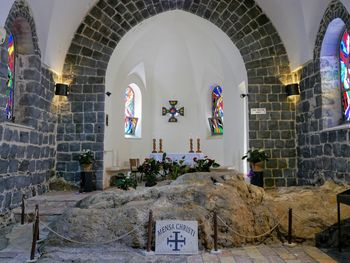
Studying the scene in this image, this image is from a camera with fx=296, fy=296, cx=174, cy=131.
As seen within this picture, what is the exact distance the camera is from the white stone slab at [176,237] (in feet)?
10.7

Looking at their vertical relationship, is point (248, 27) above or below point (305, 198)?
above

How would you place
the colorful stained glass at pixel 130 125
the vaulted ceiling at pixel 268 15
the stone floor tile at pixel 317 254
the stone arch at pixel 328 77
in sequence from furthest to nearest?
the colorful stained glass at pixel 130 125
the vaulted ceiling at pixel 268 15
the stone arch at pixel 328 77
the stone floor tile at pixel 317 254

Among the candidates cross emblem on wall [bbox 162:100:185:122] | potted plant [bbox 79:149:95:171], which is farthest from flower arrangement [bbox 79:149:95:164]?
cross emblem on wall [bbox 162:100:185:122]

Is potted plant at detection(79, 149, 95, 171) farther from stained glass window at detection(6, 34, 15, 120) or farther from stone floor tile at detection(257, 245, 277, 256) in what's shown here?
stone floor tile at detection(257, 245, 277, 256)

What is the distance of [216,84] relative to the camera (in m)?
10.5

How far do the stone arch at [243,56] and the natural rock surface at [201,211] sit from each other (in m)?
2.73

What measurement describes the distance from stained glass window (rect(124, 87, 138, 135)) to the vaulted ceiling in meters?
3.56

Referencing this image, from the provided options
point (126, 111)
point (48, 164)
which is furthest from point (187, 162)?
point (48, 164)

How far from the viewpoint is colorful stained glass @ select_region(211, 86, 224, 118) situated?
10398 millimetres

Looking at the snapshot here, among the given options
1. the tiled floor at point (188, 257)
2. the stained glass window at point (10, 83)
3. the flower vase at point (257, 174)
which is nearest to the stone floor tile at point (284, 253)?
the tiled floor at point (188, 257)

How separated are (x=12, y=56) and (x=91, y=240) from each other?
3.97m

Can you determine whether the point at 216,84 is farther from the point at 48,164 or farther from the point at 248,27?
the point at 48,164

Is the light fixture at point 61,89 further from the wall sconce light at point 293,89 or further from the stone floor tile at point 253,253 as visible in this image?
the stone floor tile at point 253,253

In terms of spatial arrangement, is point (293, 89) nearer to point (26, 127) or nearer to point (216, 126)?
point (216, 126)
